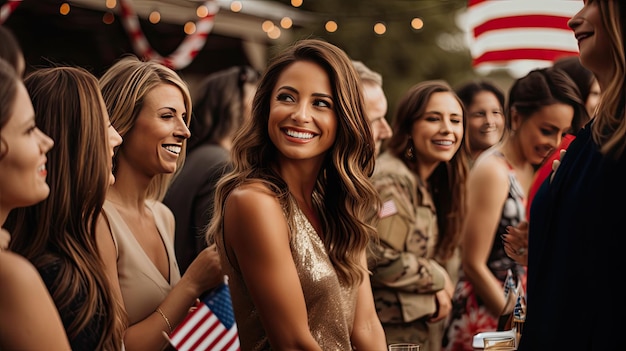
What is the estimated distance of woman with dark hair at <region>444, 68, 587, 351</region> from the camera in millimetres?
4414

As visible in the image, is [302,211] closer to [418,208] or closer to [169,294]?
[169,294]

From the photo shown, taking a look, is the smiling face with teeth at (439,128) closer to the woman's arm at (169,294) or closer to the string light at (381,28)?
the woman's arm at (169,294)

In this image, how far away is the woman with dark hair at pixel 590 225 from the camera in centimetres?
211

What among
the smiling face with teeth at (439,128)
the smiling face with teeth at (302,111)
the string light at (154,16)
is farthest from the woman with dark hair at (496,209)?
→ the string light at (154,16)

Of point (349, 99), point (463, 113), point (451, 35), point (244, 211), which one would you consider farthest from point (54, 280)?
Result: point (451, 35)

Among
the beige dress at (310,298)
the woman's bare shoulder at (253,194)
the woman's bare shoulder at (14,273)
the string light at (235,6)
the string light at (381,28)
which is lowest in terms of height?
the beige dress at (310,298)

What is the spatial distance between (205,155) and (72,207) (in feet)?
7.41

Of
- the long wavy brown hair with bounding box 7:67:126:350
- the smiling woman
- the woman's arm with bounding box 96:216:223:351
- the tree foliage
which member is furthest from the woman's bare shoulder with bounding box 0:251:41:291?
the tree foliage

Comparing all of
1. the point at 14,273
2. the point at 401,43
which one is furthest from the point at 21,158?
the point at 401,43

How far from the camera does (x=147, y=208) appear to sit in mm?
3201

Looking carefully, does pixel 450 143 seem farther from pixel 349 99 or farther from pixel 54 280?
pixel 54 280

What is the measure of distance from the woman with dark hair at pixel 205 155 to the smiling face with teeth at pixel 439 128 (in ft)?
3.02

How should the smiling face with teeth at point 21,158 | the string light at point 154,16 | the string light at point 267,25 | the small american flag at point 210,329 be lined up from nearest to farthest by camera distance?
1. the smiling face with teeth at point 21,158
2. the small american flag at point 210,329
3. the string light at point 154,16
4. the string light at point 267,25

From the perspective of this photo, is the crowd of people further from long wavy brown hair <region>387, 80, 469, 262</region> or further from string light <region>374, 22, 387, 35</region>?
A: string light <region>374, 22, 387, 35</region>
